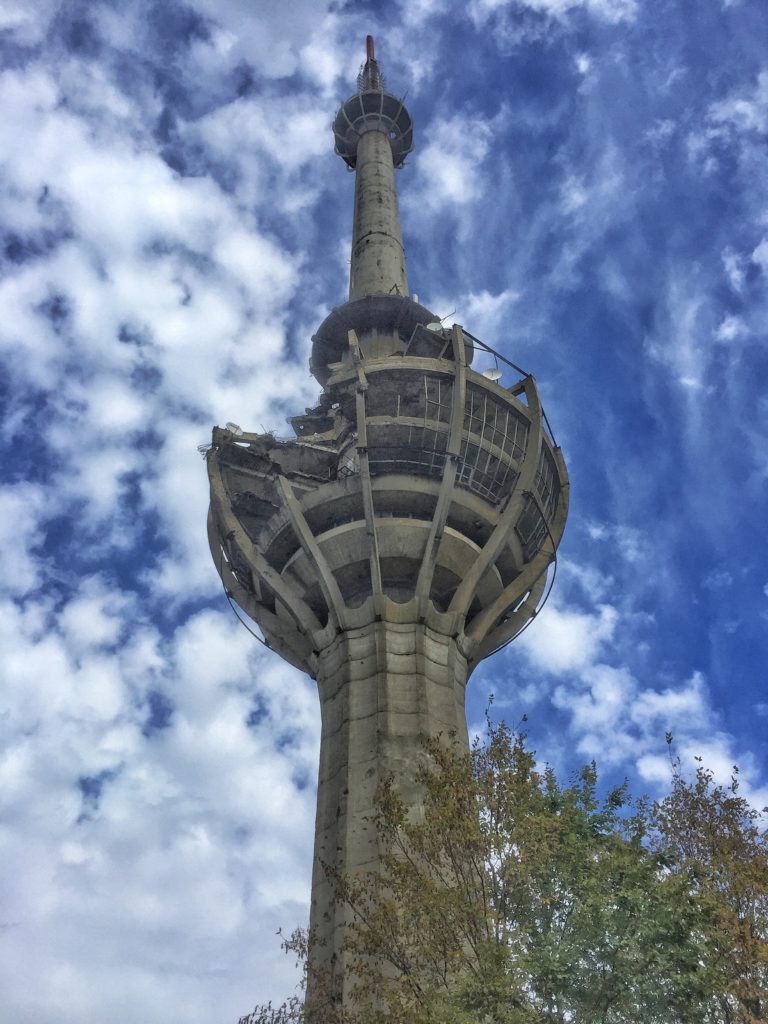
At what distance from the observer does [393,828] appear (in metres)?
19.2

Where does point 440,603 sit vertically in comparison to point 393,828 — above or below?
above

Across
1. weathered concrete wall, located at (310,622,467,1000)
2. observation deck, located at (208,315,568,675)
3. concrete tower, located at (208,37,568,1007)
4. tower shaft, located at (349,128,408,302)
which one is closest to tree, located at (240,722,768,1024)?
weathered concrete wall, located at (310,622,467,1000)

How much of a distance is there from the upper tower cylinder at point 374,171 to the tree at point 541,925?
31.6 m

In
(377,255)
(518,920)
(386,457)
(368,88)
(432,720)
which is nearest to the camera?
(518,920)

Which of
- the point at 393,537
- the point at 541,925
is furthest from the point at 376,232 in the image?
the point at 541,925

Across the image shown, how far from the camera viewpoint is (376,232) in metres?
49.8

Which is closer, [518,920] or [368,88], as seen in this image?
[518,920]

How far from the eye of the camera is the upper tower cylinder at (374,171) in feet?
156

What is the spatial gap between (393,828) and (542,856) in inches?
127

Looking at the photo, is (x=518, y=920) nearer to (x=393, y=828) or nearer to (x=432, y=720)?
(x=393, y=828)

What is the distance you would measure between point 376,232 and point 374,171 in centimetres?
765

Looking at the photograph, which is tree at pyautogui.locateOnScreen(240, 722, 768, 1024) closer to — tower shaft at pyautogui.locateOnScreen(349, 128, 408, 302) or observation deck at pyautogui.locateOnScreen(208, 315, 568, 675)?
observation deck at pyautogui.locateOnScreen(208, 315, 568, 675)

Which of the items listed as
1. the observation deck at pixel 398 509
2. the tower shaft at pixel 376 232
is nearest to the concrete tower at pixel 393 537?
the observation deck at pixel 398 509

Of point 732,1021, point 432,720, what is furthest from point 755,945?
point 432,720
